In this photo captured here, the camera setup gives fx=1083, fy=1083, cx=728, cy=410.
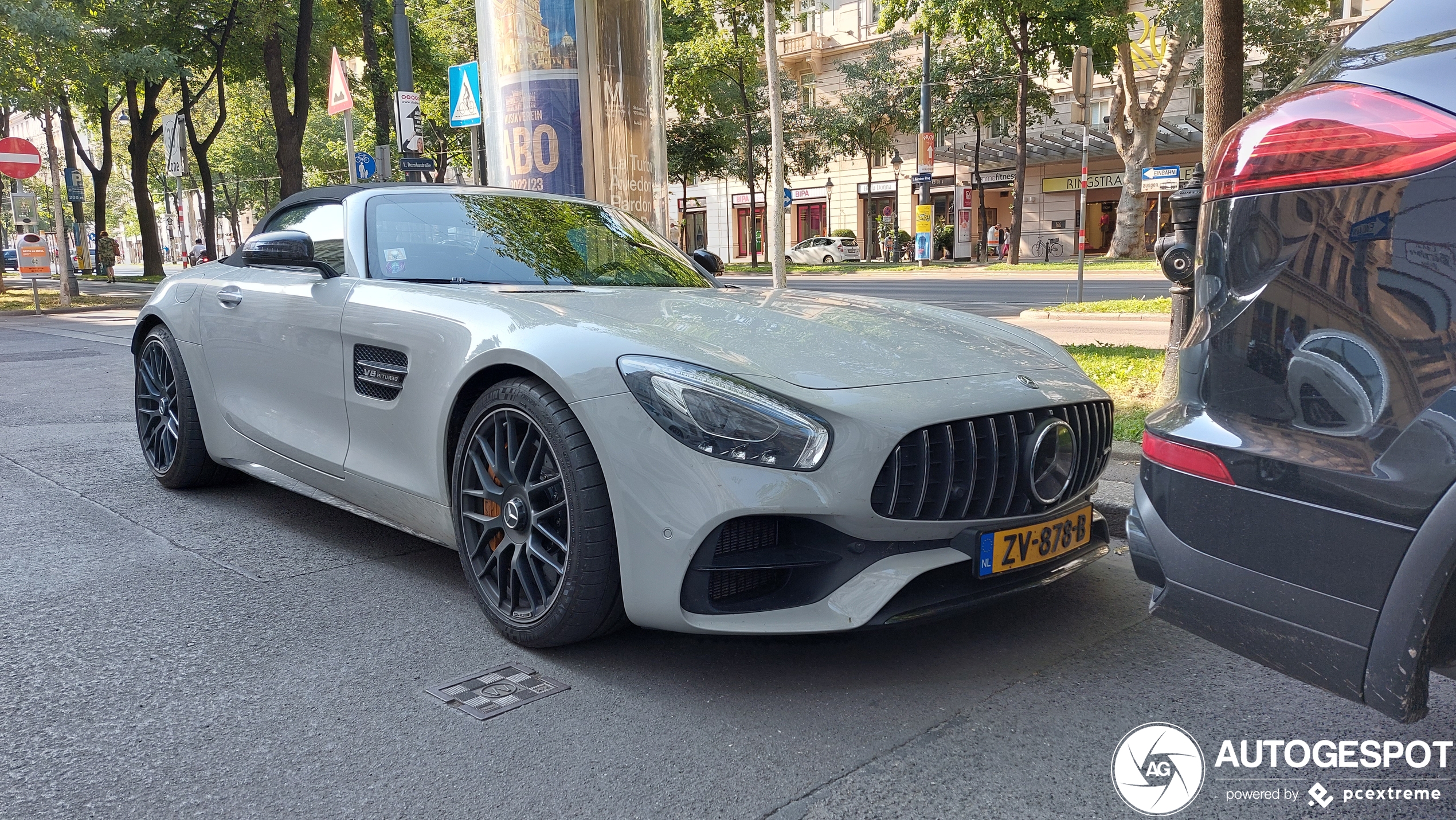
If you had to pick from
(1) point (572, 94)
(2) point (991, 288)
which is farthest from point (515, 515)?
(2) point (991, 288)

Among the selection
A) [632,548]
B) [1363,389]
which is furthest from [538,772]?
[1363,389]

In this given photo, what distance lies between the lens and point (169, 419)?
4848 millimetres

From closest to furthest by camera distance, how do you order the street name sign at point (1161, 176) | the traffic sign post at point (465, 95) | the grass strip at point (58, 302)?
the traffic sign post at point (465, 95) < the street name sign at point (1161, 176) < the grass strip at point (58, 302)

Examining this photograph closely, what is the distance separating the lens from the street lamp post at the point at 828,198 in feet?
151

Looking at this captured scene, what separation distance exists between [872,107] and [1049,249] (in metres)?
8.42

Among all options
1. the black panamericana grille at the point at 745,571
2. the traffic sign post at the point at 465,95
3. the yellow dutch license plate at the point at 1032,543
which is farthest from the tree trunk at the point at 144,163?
the yellow dutch license plate at the point at 1032,543

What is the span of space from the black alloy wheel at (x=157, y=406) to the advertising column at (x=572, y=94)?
4472 mm

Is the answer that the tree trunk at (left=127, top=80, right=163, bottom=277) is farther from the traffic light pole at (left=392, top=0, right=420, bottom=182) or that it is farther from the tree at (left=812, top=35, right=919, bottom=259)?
the tree at (left=812, top=35, right=919, bottom=259)

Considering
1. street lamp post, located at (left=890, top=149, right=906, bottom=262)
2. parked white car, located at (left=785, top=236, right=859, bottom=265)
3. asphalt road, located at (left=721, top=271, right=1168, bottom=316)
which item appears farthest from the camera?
parked white car, located at (left=785, top=236, right=859, bottom=265)

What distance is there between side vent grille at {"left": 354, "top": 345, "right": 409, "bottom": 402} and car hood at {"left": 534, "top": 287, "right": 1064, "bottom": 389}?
1.61 feet

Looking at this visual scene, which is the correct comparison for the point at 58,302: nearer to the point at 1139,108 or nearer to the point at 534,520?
the point at 534,520

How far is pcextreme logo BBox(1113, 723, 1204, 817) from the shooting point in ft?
7.32

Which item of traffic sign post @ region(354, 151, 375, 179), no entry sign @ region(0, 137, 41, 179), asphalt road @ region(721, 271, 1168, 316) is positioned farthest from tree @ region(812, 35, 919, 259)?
no entry sign @ region(0, 137, 41, 179)

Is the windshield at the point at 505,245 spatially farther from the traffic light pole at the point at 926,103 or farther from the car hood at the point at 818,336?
the traffic light pole at the point at 926,103
